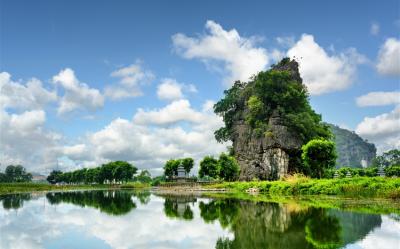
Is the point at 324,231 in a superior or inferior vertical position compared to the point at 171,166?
inferior

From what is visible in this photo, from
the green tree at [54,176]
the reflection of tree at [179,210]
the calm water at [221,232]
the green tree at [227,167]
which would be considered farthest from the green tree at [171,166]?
the green tree at [54,176]

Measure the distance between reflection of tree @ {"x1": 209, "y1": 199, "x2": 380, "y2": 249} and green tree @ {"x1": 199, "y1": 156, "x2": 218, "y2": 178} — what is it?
60.5 metres

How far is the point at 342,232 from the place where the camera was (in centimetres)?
1571

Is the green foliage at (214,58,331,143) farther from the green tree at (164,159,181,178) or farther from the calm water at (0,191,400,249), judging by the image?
the calm water at (0,191,400,249)

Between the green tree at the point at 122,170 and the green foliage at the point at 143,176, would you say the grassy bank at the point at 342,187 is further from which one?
the green foliage at the point at 143,176

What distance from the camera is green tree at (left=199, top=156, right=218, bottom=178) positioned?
276 ft

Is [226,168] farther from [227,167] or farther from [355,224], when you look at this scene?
[355,224]

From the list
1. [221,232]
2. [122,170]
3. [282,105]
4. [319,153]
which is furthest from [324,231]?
[122,170]

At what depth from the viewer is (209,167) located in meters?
84.9

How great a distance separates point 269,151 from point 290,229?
5756 centimetres

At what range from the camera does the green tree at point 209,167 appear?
8412 cm

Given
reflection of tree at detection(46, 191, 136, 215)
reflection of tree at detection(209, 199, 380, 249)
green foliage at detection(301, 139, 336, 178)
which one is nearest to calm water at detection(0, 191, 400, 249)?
reflection of tree at detection(209, 199, 380, 249)

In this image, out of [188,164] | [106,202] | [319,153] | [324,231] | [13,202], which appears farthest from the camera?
[188,164]

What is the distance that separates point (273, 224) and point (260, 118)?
6241 cm
